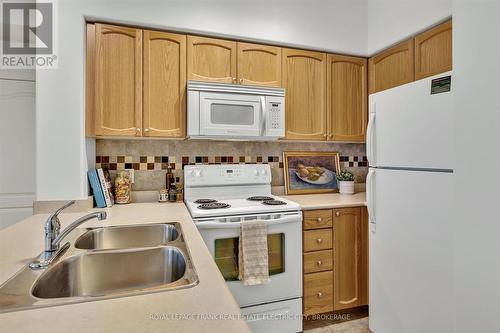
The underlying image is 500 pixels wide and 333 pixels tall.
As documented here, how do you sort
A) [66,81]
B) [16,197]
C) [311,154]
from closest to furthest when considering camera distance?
[66,81]
[16,197]
[311,154]

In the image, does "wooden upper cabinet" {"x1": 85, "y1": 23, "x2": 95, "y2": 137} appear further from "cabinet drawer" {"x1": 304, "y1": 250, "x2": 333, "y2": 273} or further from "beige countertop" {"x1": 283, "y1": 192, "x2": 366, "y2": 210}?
"cabinet drawer" {"x1": 304, "y1": 250, "x2": 333, "y2": 273}

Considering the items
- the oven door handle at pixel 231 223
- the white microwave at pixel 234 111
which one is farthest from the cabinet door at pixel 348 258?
the white microwave at pixel 234 111

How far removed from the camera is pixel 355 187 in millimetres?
2965

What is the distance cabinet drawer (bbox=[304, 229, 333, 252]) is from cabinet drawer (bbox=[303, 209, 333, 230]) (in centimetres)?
4

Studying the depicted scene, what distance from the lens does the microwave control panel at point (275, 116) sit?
225cm

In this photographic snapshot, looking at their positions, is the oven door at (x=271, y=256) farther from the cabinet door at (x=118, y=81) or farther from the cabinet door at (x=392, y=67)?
the cabinet door at (x=392, y=67)

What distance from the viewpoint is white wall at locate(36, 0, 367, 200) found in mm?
1847

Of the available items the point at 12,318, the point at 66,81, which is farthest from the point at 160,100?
the point at 12,318

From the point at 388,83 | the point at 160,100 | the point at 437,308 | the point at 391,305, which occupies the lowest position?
the point at 391,305

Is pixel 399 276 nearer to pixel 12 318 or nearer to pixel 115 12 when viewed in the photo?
pixel 12 318

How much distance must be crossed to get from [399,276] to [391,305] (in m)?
0.22

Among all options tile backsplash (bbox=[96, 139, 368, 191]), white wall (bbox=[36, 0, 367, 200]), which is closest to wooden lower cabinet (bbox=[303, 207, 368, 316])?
tile backsplash (bbox=[96, 139, 368, 191])

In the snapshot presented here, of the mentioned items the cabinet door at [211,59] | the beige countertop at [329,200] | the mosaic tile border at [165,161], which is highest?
the cabinet door at [211,59]

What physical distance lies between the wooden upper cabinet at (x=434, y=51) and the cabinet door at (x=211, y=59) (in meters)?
1.43
